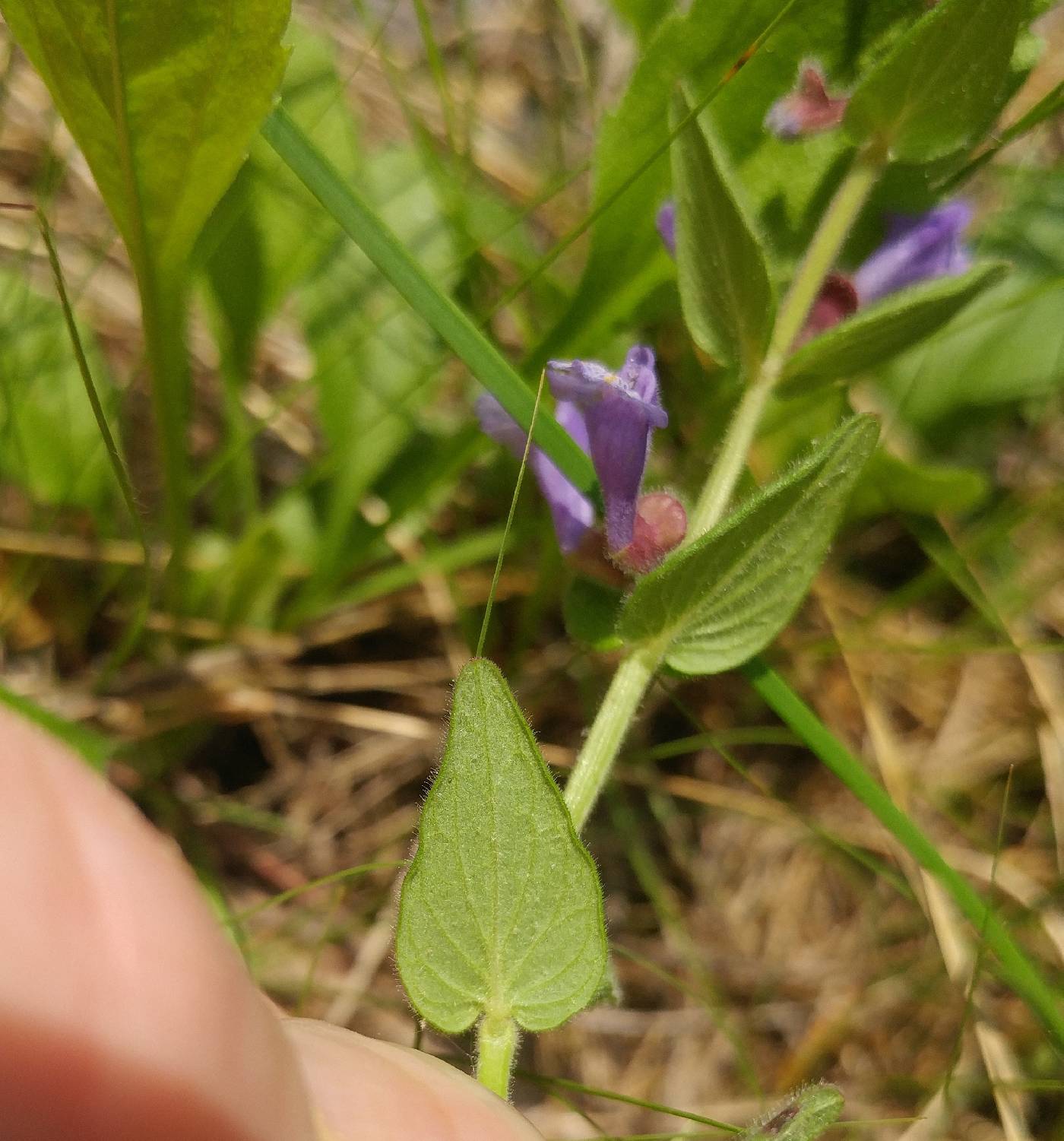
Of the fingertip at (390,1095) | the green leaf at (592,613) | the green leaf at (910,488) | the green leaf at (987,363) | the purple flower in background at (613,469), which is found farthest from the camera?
the green leaf at (987,363)

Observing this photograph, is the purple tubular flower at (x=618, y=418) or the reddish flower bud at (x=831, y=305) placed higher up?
the reddish flower bud at (x=831, y=305)

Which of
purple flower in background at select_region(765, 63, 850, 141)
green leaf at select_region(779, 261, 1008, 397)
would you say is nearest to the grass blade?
green leaf at select_region(779, 261, 1008, 397)

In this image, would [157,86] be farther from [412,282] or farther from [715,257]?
[715,257]

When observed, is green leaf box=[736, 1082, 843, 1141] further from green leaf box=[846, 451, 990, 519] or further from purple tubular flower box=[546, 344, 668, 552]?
green leaf box=[846, 451, 990, 519]

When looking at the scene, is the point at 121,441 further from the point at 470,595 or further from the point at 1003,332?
the point at 1003,332

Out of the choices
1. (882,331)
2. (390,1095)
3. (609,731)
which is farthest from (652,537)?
(390,1095)

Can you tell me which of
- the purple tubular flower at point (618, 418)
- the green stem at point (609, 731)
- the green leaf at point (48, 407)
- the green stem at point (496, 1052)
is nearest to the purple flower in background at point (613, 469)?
the purple tubular flower at point (618, 418)

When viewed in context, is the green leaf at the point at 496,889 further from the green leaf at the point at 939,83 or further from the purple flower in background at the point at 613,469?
the green leaf at the point at 939,83
